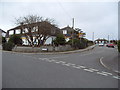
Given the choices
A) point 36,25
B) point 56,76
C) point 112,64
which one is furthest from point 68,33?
point 56,76

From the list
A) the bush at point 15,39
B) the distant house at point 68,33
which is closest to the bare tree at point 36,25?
the bush at point 15,39

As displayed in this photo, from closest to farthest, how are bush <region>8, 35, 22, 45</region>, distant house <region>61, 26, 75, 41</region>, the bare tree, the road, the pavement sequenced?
1. the road
2. the pavement
3. the bare tree
4. bush <region>8, 35, 22, 45</region>
5. distant house <region>61, 26, 75, 41</region>

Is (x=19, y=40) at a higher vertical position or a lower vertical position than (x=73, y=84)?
higher

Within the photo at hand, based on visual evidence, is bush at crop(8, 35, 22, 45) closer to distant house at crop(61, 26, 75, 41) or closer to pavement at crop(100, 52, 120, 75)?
distant house at crop(61, 26, 75, 41)

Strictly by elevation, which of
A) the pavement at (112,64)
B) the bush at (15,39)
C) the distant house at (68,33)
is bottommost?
the pavement at (112,64)

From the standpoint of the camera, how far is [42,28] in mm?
23141

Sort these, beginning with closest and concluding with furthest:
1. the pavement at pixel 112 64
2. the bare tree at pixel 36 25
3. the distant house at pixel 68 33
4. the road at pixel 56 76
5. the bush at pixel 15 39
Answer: the road at pixel 56 76 → the pavement at pixel 112 64 → the bare tree at pixel 36 25 → the bush at pixel 15 39 → the distant house at pixel 68 33

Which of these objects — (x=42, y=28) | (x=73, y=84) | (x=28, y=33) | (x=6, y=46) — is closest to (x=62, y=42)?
(x=42, y=28)

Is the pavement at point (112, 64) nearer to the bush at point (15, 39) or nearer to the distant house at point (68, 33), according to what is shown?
the bush at point (15, 39)

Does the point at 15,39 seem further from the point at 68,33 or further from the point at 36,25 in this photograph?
the point at 68,33

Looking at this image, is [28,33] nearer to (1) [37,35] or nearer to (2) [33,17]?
(1) [37,35]

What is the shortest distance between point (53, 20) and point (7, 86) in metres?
22.6

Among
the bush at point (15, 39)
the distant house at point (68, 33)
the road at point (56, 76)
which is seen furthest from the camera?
the distant house at point (68, 33)

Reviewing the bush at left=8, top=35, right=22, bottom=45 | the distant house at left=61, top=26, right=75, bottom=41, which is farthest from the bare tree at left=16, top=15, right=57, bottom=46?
the distant house at left=61, top=26, right=75, bottom=41
